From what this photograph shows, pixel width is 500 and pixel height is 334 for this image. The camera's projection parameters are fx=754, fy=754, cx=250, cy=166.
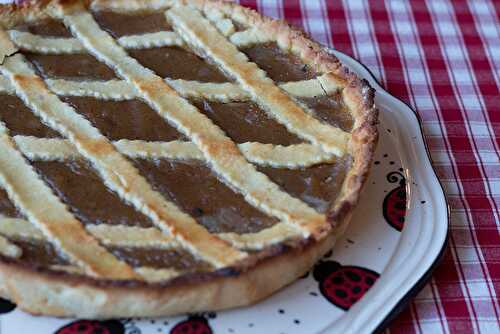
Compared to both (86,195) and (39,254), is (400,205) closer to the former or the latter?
(86,195)

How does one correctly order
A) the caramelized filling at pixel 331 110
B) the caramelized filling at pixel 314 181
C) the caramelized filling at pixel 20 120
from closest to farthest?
the caramelized filling at pixel 314 181
the caramelized filling at pixel 20 120
the caramelized filling at pixel 331 110

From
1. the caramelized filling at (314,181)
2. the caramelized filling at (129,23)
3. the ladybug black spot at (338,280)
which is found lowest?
the ladybug black spot at (338,280)

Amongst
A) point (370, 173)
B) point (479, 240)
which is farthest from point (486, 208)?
point (370, 173)

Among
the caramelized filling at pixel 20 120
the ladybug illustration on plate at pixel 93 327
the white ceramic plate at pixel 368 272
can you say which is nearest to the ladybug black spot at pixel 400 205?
the white ceramic plate at pixel 368 272

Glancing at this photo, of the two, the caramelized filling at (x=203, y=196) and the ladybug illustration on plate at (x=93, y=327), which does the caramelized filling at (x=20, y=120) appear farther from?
the ladybug illustration on plate at (x=93, y=327)

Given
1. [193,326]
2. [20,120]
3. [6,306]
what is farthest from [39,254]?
[20,120]

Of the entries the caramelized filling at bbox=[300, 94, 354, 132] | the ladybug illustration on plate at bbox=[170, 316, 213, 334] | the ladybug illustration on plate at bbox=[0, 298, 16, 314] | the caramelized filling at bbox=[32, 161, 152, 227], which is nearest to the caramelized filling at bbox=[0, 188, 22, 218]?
the caramelized filling at bbox=[32, 161, 152, 227]

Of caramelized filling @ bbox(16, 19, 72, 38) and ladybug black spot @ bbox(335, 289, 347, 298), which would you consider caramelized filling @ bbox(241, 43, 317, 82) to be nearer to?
caramelized filling @ bbox(16, 19, 72, 38)
